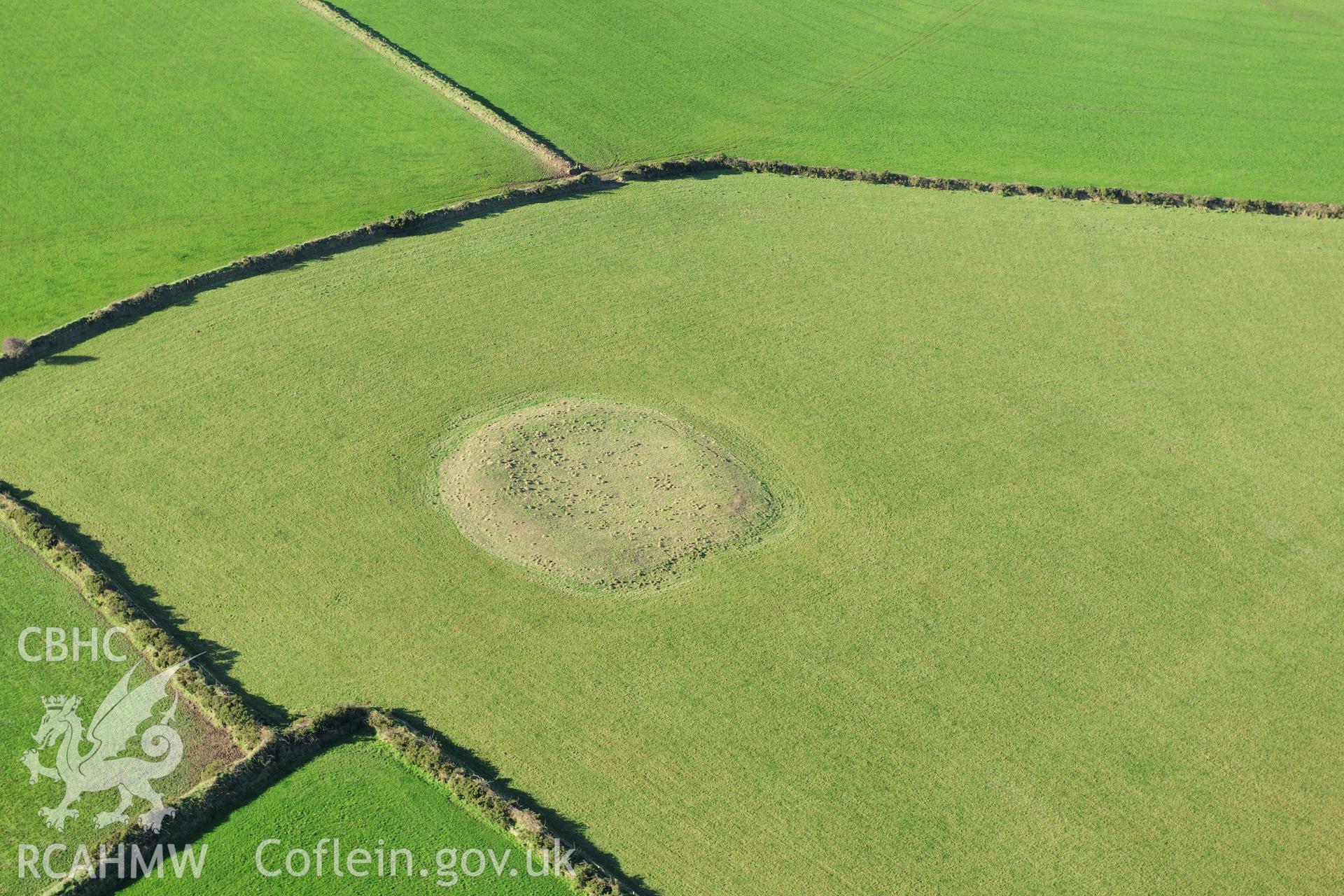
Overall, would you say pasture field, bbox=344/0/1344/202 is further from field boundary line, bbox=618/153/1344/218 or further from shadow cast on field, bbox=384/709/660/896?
shadow cast on field, bbox=384/709/660/896

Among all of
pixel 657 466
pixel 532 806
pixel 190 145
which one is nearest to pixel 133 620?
pixel 532 806

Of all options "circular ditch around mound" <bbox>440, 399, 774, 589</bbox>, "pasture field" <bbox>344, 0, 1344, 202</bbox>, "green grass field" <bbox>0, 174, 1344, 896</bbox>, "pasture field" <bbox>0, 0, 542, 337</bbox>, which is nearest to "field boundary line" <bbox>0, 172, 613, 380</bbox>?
"green grass field" <bbox>0, 174, 1344, 896</bbox>

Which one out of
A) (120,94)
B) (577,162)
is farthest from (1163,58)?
(120,94)

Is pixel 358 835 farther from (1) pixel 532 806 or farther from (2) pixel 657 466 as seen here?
(2) pixel 657 466

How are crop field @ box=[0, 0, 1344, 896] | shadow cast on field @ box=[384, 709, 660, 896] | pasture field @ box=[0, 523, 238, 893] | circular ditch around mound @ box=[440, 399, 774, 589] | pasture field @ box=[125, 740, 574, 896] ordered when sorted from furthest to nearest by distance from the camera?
circular ditch around mound @ box=[440, 399, 774, 589] → crop field @ box=[0, 0, 1344, 896] → shadow cast on field @ box=[384, 709, 660, 896] → pasture field @ box=[0, 523, 238, 893] → pasture field @ box=[125, 740, 574, 896]

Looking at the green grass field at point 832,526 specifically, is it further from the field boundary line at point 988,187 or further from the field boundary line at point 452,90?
the field boundary line at point 452,90
